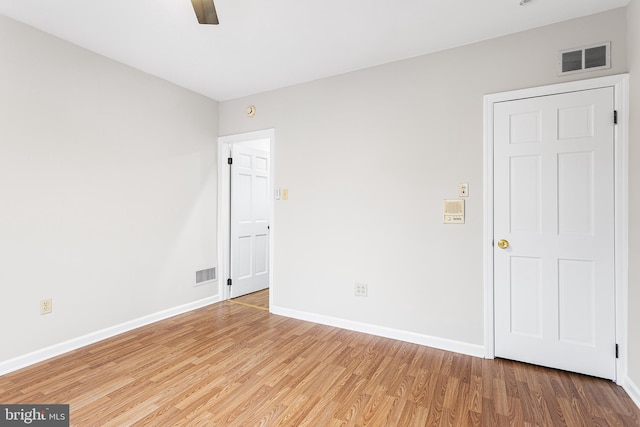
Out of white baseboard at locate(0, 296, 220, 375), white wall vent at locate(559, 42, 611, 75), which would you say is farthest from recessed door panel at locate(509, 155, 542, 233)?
white baseboard at locate(0, 296, 220, 375)

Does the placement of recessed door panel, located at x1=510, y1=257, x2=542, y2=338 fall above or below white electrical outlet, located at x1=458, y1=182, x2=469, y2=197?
below

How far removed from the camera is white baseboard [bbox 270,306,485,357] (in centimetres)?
264

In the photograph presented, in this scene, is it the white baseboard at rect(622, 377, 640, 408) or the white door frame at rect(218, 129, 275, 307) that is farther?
the white door frame at rect(218, 129, 275, 307)

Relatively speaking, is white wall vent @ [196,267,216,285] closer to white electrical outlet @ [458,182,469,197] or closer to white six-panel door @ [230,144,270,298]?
white six-panel door @ [230,144,270,298]

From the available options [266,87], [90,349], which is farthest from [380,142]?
[90,349]

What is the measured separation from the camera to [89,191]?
9.17 feet

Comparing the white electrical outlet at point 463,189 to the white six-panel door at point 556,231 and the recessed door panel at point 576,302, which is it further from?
the recessed door panel at point 576,302

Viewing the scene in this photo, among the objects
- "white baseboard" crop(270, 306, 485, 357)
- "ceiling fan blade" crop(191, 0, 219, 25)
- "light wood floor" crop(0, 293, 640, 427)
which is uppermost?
"ceiling fan blade" crop(191, 0, 219, 25)

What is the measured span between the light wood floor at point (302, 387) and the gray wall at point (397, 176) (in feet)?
1.53

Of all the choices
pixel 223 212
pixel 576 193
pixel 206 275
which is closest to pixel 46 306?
pixel 206 275

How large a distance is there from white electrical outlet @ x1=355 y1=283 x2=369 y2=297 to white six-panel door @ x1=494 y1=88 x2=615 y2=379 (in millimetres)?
1147

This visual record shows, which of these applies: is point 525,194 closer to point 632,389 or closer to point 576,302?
point 576,302

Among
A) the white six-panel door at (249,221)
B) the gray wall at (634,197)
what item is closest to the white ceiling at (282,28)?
the gray wall at (634,197)

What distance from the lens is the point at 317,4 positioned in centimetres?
218
